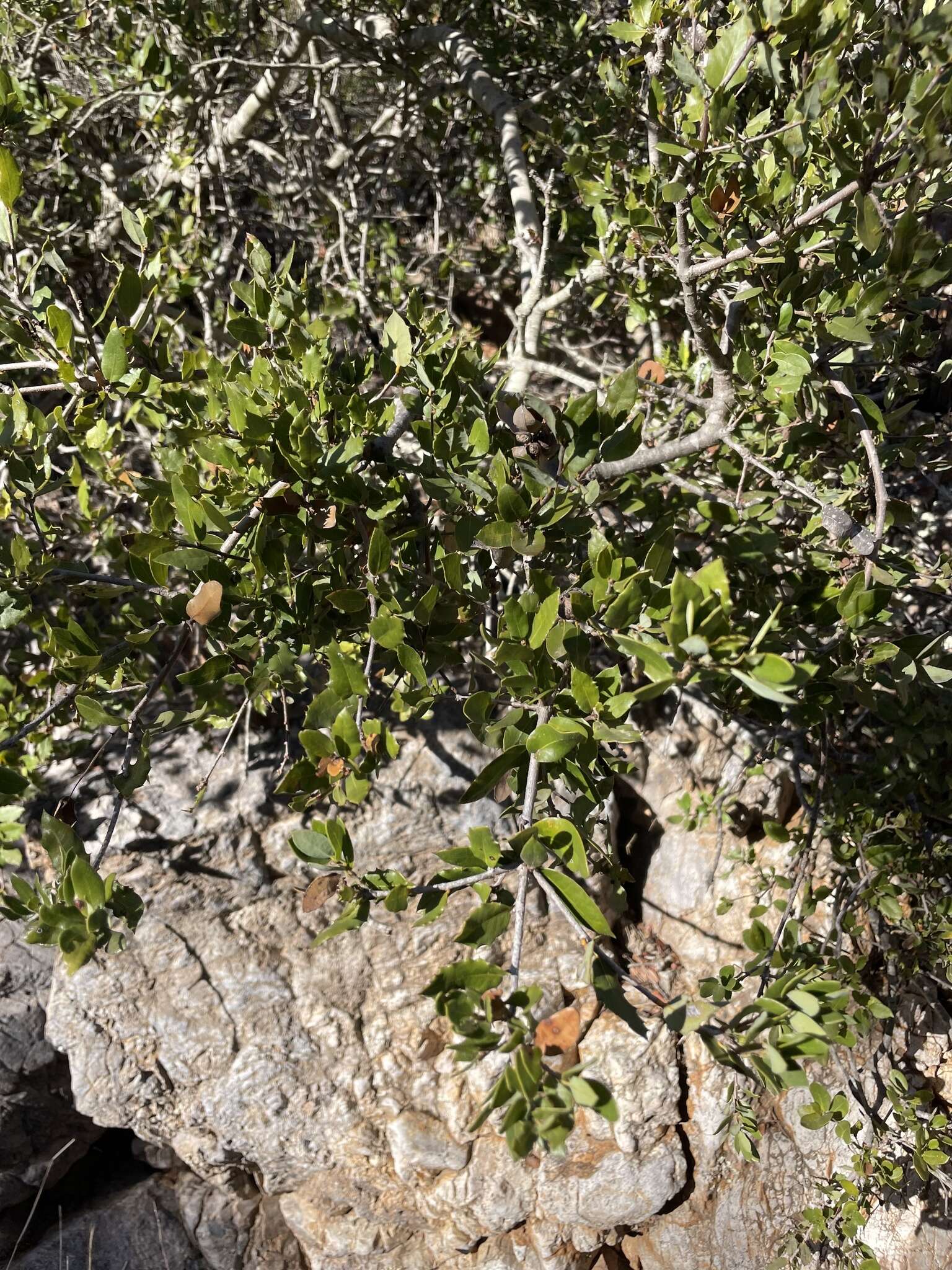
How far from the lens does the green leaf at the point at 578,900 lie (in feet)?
3.04

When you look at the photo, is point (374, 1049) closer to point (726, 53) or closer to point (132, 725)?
point (132, 725)

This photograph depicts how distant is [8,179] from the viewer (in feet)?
3.98

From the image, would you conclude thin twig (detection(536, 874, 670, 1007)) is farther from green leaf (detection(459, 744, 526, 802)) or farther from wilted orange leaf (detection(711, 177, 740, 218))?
wilted orange leaf (detection(711, 177, 740, 218))

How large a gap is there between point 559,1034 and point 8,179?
1409 mm

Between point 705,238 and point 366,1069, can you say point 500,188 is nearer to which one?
point 705,238

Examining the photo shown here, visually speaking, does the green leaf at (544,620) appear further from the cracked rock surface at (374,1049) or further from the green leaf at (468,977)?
the cracked rock surface at (374,1049)

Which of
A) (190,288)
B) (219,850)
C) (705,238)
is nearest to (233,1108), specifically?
(219,850)

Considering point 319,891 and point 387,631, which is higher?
point 387,631

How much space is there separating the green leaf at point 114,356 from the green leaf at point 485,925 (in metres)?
1.00

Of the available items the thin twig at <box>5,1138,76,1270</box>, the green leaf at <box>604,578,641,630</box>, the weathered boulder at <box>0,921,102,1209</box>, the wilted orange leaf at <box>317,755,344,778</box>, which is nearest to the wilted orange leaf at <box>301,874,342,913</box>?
the wilted orange leaf at <box>317,755,344,778</box>

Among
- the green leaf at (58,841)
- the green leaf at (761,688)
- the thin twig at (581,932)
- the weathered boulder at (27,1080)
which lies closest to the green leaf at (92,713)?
the green leaf at (58,841)

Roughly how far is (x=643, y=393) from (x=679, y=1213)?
2.65 m

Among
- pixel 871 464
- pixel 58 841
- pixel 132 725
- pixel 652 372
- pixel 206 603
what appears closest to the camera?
pixel 58 841

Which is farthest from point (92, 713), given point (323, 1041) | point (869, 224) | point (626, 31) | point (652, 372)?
point (323, 1041)
